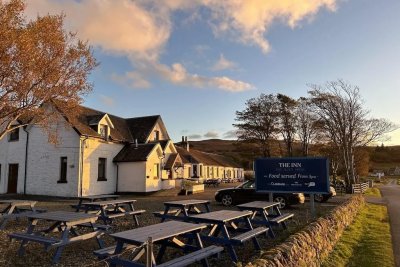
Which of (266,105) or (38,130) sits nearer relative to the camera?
(38,130)

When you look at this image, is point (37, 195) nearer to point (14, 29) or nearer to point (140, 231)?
point (14, 29)

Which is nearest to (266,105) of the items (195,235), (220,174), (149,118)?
(220,174)

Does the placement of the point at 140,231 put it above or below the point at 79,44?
below

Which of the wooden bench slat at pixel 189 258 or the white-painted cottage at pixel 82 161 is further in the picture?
the white-painted cottage at pixel 82 161

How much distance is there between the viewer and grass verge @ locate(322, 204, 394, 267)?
8094mm

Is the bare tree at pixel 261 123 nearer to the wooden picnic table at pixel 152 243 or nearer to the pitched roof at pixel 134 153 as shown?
the pitched roof at pixel 134 153

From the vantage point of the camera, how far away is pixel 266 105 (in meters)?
54.2

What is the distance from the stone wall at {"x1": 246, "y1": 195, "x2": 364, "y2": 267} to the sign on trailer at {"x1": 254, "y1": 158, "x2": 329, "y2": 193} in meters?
2.64

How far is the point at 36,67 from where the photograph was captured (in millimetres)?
14852

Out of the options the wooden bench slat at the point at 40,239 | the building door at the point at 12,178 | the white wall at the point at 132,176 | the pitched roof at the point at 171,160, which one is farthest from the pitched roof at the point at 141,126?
the wooden bench slat at the point at 40,239

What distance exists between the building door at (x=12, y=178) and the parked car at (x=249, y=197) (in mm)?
17459

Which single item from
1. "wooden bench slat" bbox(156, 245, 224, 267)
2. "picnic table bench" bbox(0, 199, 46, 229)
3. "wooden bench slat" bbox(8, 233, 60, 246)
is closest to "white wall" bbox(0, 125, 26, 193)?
"picnic table bench" bbox(0, 199, 46, 229)

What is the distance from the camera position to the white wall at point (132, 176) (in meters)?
28.3

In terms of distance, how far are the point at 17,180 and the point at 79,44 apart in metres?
15.8
